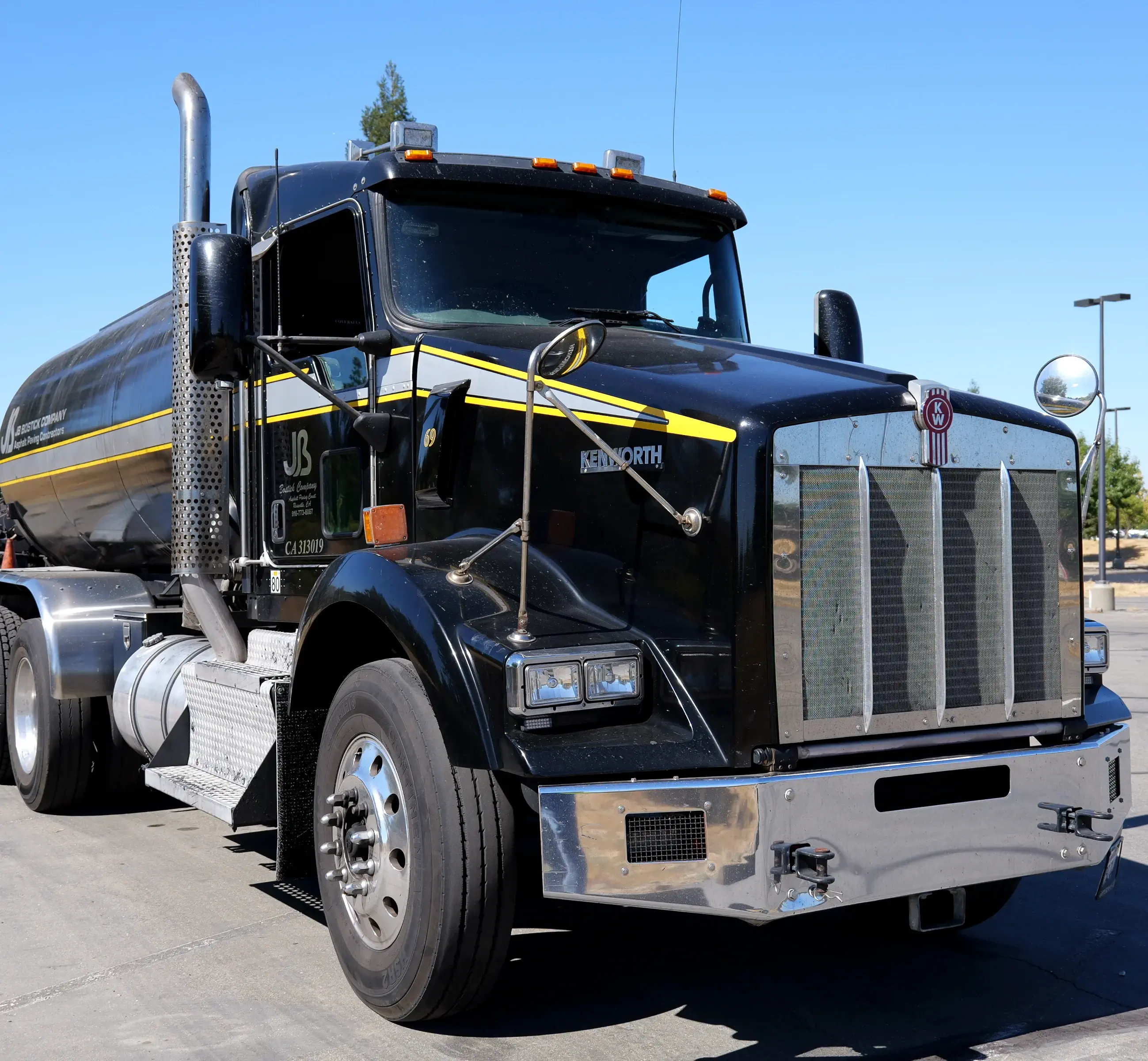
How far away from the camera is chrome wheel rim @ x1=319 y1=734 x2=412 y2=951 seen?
4.02 m

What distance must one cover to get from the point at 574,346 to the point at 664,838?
1.40 m

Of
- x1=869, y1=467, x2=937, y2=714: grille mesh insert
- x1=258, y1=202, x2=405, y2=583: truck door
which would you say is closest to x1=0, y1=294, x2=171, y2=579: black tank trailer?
x1=258, y1=202, x2=405, y2=583: truck door

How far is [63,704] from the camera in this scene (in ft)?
24.1

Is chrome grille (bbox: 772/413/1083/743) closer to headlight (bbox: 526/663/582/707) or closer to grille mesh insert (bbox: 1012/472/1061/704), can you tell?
grille mesh insert (bbox: 1012/472/1061/704)

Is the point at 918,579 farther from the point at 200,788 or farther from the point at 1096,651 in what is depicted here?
the point at 200,788

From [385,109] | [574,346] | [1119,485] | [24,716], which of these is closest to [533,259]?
[574,346]

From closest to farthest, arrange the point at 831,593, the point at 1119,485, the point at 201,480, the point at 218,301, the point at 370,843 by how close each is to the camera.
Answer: the point at 831,593 → the point at 370,843 → the point at 218,301 → the point at 201,480 → the point at 1119,485

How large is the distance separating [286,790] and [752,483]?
6.84ft

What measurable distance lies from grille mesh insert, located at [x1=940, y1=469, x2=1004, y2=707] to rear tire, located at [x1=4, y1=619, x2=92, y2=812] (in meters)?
5.13

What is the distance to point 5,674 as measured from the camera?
8.23 metres

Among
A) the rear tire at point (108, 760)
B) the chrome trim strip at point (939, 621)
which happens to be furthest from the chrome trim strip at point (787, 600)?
the rear tire at point (108, 760)

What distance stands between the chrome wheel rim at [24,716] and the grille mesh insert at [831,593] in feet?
18.0

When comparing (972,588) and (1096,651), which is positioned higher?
(972,588)

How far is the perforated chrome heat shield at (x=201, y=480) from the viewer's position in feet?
20.1
